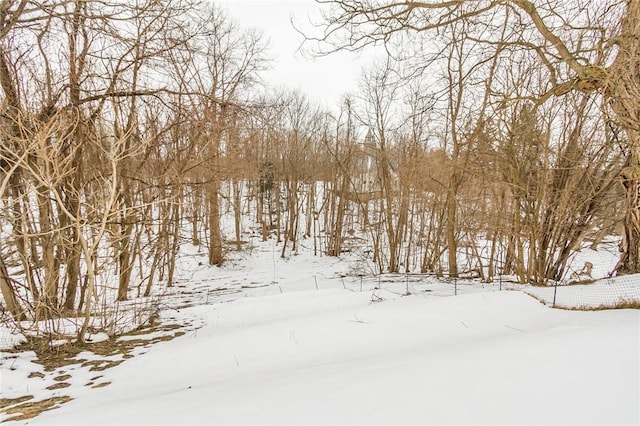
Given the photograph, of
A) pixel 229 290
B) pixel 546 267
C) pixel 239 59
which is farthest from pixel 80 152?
pixel 546 267

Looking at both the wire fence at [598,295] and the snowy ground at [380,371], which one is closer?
the snowy ground at [380,371]

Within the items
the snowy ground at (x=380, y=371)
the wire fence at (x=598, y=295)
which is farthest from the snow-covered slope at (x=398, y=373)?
the wire fence at (x=598, y=295)

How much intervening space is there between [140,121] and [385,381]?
8323mm

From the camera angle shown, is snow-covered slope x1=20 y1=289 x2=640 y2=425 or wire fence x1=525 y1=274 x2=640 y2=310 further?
wire fence x1=525 y1=274 x2=640 y2=310

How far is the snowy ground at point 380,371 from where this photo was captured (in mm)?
1758

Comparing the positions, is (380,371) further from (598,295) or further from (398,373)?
(598,295)

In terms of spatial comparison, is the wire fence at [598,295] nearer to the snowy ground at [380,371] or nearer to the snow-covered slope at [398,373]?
the snowy ground at [380,371]

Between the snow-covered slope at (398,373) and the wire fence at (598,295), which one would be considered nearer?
the snow-covered slope at (398,373)

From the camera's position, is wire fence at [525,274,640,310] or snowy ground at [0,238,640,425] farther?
wire fence at [525,274,640,310]

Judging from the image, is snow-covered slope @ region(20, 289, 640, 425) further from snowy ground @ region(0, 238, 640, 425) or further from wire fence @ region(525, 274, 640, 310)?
wire fence @ region(525, 274, 640, 310)

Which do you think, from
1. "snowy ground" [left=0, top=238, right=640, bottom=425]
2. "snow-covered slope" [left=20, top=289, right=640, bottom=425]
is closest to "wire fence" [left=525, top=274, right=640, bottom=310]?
"snowy ground" [left=0, top=238, right=640, bottom=425]

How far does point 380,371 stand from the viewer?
2.35 metres

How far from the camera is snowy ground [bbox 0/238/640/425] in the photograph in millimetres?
1758

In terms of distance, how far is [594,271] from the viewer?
26.9 ft
